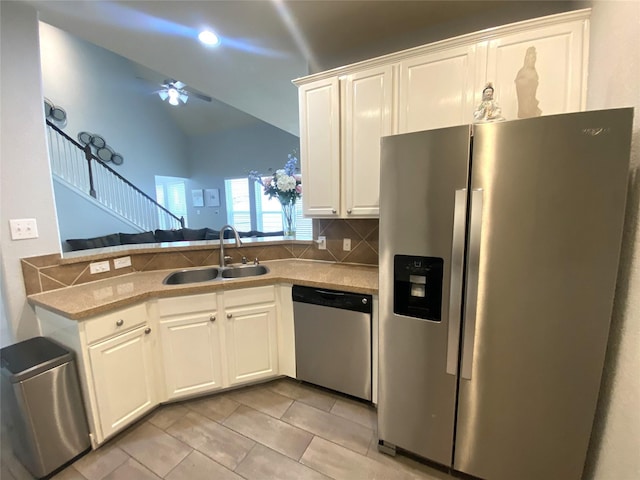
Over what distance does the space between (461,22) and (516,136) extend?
1.43m

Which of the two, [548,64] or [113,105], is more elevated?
[113,105]

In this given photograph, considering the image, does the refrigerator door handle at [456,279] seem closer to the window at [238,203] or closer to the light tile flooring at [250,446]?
the light tile flooring at [250,446]

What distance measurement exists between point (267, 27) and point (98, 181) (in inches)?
192

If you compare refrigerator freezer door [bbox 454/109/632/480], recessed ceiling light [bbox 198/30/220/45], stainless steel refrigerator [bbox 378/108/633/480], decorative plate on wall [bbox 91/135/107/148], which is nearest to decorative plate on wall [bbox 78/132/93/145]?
decorative plate on wall [bbox 91/135/107/148]

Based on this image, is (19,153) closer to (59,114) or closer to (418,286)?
(418,286)

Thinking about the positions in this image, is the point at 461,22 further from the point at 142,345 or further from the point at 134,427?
the point at 134,427

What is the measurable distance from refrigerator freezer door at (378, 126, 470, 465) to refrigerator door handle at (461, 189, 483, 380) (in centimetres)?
4

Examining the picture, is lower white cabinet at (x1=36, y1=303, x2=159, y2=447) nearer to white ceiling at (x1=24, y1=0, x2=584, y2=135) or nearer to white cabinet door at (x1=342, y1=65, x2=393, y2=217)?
white cabinet door at (x1=342, y1=65, x2=393, y2=217)

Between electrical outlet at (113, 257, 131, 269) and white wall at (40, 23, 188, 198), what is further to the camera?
white wall at (40, 23, 188, 198)

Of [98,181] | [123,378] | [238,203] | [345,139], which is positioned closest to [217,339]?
[123,378]

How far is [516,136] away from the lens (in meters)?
1.13

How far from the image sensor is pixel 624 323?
1.15 m

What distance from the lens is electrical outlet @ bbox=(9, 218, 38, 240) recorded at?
1.71m

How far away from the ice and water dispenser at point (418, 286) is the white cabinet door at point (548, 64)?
3.53 ft
